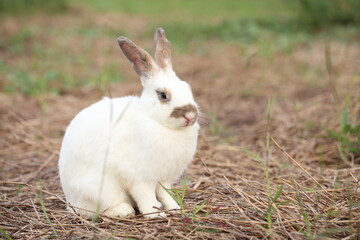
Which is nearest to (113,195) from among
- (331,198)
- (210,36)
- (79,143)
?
(79,143)

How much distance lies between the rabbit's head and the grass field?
0.92 ft

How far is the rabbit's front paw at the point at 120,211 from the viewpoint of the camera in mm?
2301

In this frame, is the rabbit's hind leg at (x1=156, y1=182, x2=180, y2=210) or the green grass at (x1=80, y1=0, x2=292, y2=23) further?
the green grass at (x1=80, y1=0, x2=292, y2=23)

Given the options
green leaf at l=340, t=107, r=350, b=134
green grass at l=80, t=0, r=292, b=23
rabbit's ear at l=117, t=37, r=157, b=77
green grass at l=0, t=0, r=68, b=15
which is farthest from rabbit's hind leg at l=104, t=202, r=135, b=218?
green grass at l=80, t=0, r=292, b=23

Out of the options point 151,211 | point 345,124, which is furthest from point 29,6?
point 151,211

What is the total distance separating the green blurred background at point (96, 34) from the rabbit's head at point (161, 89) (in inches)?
111

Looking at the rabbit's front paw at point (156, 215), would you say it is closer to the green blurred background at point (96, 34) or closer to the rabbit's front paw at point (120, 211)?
the rabbit's front paw at point (120, 211)

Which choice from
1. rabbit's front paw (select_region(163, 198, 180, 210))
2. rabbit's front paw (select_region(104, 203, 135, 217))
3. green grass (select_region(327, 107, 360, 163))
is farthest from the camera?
green grass (select_region(327, 107, 360, 163))

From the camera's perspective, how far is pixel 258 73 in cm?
629

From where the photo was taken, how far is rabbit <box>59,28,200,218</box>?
2.21 m

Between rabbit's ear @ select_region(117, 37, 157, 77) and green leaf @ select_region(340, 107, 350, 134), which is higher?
rabbit's ear @ select_region(117, 37, 157, 77)

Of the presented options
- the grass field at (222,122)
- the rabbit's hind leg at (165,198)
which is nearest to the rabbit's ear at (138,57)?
the grass field at (222,122)

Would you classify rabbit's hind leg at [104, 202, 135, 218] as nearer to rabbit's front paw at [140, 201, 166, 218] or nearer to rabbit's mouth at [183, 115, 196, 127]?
rabbit's front paw at [140, 201, 166, 218]

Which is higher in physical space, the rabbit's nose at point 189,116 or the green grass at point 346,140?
the rabbit's nose at point 189,116
